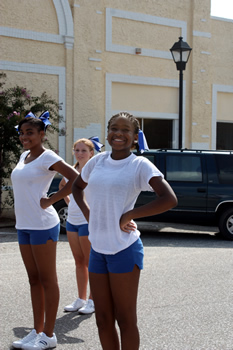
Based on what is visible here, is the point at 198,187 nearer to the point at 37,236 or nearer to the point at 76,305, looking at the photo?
the point at 76,305

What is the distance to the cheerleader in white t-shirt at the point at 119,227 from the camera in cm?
285

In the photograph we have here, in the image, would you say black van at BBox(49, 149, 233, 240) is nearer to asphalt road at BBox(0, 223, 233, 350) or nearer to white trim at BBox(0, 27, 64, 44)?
asphalt road at BBox(0, 223, 233, 350)

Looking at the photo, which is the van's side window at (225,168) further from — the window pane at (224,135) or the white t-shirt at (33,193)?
the window pane at (224,135)

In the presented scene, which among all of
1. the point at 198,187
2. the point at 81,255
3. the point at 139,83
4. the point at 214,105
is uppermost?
the point at 139,83

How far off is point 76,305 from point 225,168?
5.77 metres

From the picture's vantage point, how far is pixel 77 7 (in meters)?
15.0

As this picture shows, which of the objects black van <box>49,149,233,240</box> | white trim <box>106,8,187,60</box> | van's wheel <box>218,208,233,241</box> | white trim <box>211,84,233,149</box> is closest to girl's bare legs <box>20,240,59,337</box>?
black van <box>49,149,233,240</box>

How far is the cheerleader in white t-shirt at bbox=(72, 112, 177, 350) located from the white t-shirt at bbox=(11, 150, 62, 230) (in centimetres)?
85

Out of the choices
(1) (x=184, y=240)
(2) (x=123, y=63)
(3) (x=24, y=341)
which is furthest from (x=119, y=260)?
(2) (x=123, y=63)

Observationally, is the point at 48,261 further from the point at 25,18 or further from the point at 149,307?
the point at 25,18

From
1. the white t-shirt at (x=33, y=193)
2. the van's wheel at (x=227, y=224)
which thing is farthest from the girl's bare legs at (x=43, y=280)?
the van's wheel at (x=227, y=224)

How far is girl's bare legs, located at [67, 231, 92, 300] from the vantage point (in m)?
4.83

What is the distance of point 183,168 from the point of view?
32.1ft

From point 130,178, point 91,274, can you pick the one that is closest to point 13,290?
point 91,274
